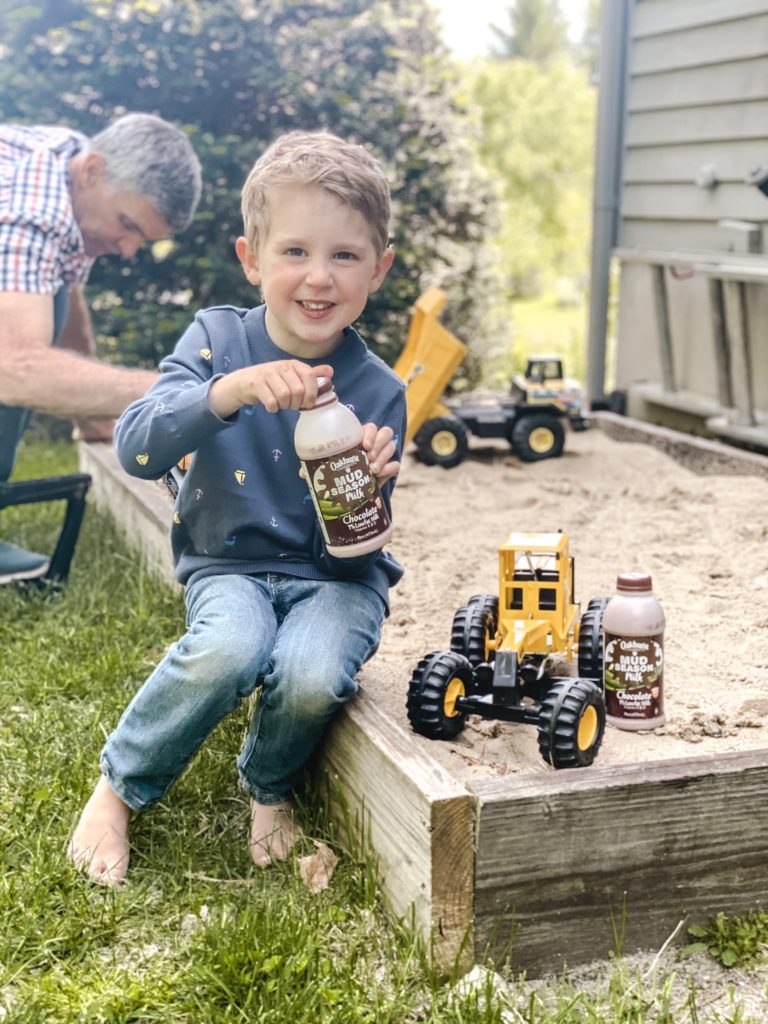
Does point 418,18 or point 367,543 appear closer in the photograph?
point 367,543

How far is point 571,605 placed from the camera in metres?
2.53

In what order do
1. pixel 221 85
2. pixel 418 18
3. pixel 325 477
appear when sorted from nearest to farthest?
pixel 325 477 → pixel 221 85 → pixel 418 18

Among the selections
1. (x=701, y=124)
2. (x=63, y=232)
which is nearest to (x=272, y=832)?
(x=63, y=232)

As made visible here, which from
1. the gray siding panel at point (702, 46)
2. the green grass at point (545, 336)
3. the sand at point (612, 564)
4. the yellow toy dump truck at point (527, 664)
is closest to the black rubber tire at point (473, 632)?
the yellow toy dump truck at point (527, 664)

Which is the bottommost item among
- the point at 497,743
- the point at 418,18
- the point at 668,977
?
the point at 668,977

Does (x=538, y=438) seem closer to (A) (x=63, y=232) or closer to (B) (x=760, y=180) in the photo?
(B) (x=760, y=180)

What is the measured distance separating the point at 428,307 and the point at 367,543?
2.96m

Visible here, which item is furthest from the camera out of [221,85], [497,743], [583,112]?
[583,112]

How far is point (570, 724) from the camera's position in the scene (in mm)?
2014

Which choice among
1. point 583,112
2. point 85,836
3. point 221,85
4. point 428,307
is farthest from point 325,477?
point 583,112

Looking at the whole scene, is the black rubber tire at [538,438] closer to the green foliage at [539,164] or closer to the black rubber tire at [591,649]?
the black rubber tire at [591,649]

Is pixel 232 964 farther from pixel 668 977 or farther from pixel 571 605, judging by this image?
pixel 571 605

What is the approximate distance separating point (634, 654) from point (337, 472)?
0.65 meters

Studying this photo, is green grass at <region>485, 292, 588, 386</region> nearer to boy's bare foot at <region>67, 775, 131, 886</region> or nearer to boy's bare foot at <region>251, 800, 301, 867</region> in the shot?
boy's bare foot at <region>251, 800, 301, 867</region>
